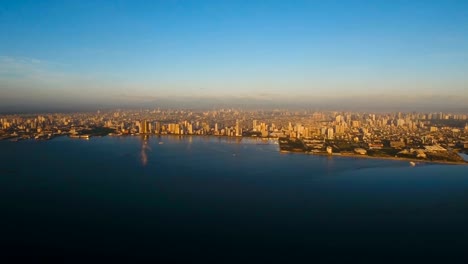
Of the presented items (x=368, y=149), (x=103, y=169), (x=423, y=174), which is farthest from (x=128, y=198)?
(x=368, y=149)

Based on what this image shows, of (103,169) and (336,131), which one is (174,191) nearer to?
(103,169)

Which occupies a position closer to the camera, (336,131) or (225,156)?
(225,156)

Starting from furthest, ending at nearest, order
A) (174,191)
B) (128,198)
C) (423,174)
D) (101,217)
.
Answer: (423,174) < (174,191) < (128,198) < (101,217)

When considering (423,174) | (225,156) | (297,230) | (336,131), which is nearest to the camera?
(297,230)

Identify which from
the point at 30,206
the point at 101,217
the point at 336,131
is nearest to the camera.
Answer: the point at 101,217

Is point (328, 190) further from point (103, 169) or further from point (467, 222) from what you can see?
point (103, 169)

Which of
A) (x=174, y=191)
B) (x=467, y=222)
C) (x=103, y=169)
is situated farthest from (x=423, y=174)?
(x=103, y=169)
